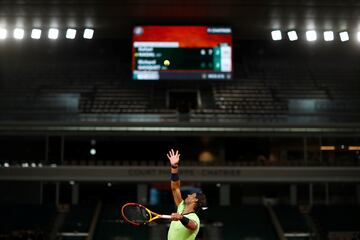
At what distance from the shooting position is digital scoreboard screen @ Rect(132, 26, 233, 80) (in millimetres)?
23531

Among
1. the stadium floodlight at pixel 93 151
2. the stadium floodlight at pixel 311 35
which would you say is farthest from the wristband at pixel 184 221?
the stadium floodlight at pixel 93 151

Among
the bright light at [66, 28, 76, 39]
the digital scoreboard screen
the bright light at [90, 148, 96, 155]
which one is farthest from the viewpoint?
the bright light at [90, 148, 96, 155]

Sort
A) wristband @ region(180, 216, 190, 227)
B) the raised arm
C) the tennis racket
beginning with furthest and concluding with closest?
the raised arm < the tennis racket < wristband @ region(180, 216, 190, 227)

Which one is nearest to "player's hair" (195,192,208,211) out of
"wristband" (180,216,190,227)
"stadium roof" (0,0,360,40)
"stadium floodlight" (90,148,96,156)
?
"wristband" (180,216,190,227)

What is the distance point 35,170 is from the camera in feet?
72.4

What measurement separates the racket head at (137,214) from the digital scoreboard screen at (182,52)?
16.8m

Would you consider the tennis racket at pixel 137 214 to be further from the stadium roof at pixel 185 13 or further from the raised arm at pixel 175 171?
the stadium roof at pixel 185 13

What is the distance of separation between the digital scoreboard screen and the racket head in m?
16.8

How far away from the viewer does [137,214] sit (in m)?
6.84

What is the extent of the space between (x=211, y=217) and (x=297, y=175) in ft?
15.0

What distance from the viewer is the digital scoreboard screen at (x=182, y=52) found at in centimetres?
2353

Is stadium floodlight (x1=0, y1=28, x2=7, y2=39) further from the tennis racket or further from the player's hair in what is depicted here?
the player's hair

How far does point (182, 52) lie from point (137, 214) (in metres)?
17.3

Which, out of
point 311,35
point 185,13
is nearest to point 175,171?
point 311,35
